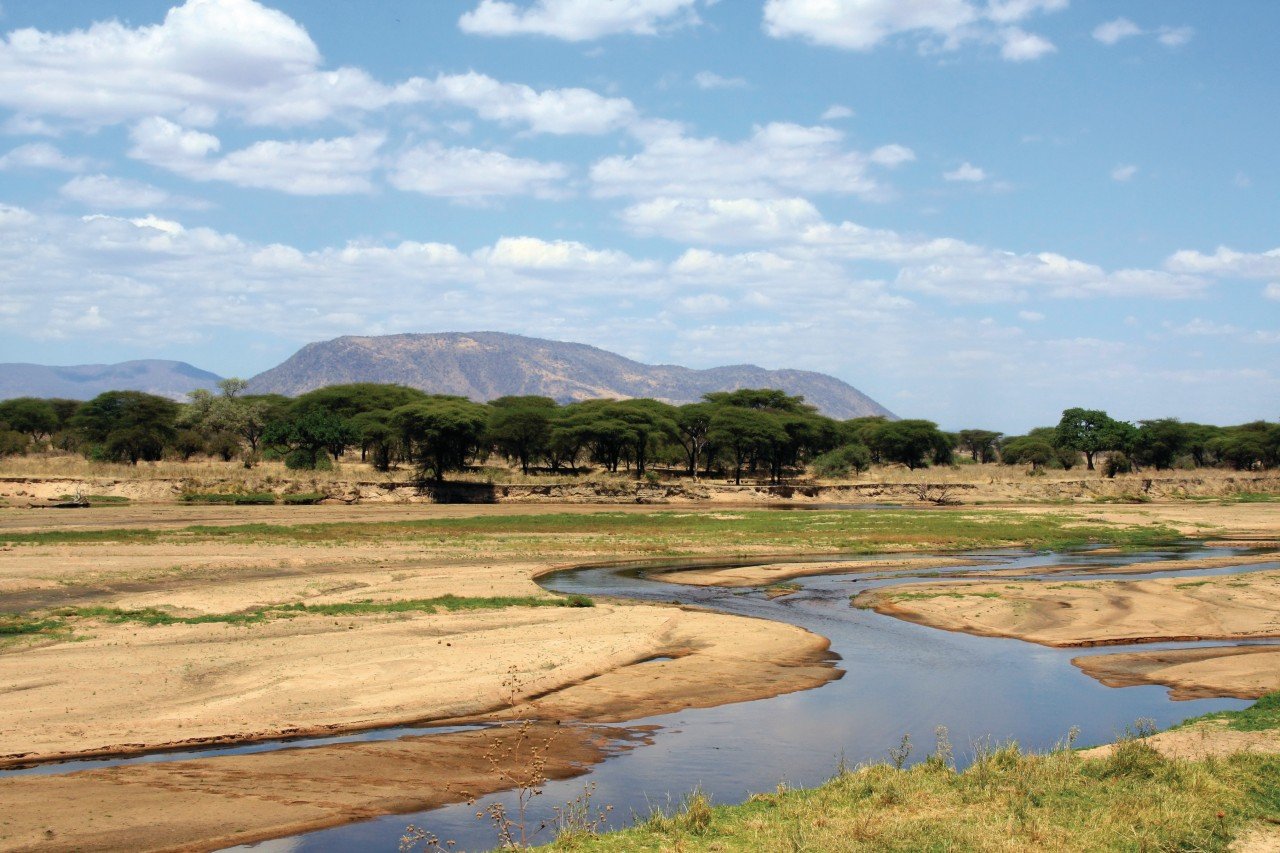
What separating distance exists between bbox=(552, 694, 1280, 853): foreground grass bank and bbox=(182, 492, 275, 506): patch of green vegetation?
6311cm

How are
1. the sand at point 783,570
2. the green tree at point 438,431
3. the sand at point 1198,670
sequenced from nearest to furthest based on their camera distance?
the sand at point 1198,670 → the sand at point 783,570 → the green tree at point 438,431

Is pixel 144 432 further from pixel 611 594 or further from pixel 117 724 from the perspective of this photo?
pixel 117 724

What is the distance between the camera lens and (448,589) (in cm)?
3062

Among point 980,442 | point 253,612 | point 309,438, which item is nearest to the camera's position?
point 253,612

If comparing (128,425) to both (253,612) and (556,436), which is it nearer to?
(556,436)

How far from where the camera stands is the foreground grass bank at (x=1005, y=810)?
1002cm

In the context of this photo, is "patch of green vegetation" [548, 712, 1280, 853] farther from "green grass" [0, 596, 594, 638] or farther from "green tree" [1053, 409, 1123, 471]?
"green tree" [1053, 409, 1123, 471]

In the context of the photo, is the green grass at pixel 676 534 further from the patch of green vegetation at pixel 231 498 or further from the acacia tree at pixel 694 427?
the acacia tree at pixel 694 427

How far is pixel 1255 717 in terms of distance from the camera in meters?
15.4

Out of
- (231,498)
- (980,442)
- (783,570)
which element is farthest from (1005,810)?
(980,442)

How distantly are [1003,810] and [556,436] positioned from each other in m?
82.3

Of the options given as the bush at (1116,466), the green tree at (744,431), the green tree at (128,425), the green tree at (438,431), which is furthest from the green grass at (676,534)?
the bush at (1116,466)

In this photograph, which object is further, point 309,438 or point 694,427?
point 694,427

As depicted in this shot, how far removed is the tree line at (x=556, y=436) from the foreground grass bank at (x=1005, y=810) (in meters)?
71.6
